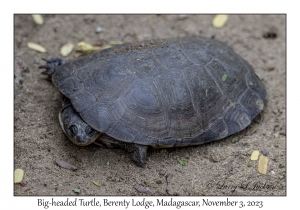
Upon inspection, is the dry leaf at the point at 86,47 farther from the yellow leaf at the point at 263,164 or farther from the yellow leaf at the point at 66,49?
the yellow leaf at the point at 263,164

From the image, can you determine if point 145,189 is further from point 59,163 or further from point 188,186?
point 59,163

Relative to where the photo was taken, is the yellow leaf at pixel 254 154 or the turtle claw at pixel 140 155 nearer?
the turtle claw at pixel 140 155

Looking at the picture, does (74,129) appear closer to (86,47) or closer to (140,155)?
(140,155)

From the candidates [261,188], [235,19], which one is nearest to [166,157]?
[261,188]

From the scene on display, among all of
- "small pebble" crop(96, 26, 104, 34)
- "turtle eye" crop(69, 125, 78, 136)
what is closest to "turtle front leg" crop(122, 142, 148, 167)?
"turtle eye" crop(69, 125, 78, 136)

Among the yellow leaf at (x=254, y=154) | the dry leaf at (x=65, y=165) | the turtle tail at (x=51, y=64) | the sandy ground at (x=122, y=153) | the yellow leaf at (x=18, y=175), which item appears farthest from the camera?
the turtle tail at (x=51, y=64)

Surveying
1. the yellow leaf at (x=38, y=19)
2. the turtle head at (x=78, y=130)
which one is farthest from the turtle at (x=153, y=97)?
the yellow leaf at (x=38, y=19)

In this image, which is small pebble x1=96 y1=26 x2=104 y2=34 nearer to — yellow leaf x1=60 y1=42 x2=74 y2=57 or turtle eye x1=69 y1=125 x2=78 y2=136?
yellow leaf x1=60 y1=42 x2=74 y2=57

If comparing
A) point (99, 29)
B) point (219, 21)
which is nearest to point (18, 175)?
point (99, 29)
